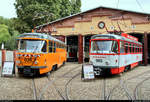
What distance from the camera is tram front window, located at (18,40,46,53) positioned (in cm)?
1283

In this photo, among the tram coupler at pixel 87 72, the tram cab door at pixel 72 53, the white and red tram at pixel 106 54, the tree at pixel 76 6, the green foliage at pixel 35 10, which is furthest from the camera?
the tree at pixel 76 6

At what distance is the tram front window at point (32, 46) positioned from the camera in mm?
12828

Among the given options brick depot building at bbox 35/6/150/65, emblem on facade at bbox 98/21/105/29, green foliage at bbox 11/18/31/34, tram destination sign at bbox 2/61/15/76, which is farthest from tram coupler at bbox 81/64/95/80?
green foliage at bbox 11/18/31/34

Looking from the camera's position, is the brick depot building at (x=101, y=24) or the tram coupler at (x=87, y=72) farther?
the brick depot building at (x=101, y=24)

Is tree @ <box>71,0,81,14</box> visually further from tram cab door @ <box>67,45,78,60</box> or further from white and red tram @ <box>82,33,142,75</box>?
white and red tram @ <box>82,33,142,75</box>

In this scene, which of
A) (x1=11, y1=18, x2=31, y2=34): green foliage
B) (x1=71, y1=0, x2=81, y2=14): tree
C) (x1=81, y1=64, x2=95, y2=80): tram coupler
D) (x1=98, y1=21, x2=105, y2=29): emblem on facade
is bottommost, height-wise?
(x1=81, y1=64, x2=95, y2=80): tram coupler

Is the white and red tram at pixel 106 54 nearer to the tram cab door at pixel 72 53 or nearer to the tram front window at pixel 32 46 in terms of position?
the tram front window at pixel 32 46

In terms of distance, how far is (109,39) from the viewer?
43.5 ft

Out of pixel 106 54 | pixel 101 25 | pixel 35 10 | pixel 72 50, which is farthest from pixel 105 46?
pixel 35 10

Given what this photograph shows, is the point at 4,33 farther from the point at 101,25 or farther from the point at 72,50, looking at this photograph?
the point at 101,25

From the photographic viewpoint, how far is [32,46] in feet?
42.4

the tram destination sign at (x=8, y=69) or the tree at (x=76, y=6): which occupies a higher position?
the tree at (x=76, y=6)

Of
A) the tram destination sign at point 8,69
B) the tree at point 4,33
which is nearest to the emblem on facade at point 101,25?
the tram destination sign at point 8,69

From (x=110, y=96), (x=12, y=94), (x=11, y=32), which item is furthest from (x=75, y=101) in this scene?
(x=11, y=32)
